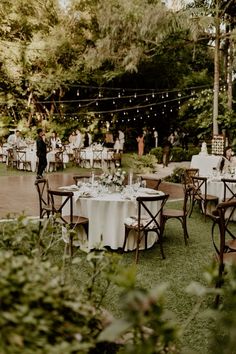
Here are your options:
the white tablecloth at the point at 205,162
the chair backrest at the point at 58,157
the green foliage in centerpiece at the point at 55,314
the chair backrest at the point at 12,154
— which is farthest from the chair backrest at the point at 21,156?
the green foliage in centerpiece at the point at 55,314

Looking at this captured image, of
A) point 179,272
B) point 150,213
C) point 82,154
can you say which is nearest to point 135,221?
point 150,213

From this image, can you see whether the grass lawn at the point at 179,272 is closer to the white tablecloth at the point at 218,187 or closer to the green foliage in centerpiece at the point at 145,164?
the white tablecloth at the point at 218,187

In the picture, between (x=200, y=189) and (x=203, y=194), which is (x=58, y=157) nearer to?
(x=200, y=189)

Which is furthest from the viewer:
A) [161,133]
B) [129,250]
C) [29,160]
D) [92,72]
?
[161,133]

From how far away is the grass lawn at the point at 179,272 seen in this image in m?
3.32

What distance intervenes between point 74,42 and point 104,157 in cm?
868

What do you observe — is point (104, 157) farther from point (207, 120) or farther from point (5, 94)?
point (5, 94)

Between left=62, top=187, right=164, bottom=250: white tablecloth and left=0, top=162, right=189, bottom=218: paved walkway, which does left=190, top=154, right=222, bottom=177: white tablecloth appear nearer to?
left=0, top=162, right=189, bottom=218: paved walkway

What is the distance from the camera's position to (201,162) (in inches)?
457

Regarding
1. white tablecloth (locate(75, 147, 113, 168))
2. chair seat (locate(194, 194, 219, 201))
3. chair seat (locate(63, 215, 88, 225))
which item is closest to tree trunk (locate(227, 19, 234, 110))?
white tablecloth (locate(75, 147, 113, 168))

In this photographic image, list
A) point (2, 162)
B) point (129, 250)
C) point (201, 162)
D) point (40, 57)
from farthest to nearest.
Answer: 1. point (40, 57)
2. point (2, 162)
3. point (201, 162)
4. point (129, 250)

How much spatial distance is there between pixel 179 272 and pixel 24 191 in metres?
6.28

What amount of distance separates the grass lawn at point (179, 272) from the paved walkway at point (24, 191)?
82.7 inches

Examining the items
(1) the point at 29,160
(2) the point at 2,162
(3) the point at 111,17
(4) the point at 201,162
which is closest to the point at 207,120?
(4) the point at 201,162
